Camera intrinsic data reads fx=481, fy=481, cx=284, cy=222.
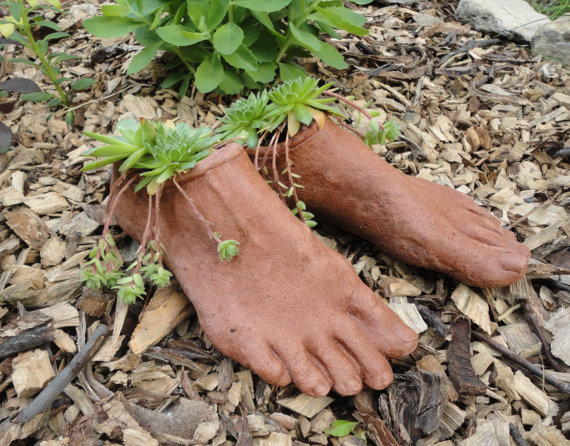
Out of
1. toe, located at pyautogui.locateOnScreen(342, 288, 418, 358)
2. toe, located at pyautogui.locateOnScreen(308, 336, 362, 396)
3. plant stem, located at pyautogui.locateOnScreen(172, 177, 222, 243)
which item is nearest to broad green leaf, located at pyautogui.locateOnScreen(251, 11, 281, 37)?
plant stem, located at pyautogui.locateOnScreen(172, 177, 222, 243)

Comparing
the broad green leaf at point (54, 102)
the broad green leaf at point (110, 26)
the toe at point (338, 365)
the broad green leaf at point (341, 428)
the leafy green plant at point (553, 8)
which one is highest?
Result: the leafy green plant at point (553, 8)

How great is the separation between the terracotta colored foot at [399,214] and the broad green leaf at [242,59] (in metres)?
0.43

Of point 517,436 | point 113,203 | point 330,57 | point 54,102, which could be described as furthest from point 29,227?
point 517,436

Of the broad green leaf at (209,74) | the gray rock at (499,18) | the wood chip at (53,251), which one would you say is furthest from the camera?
the gray rock at (499,18)

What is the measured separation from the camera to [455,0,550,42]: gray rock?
2559 millimetres

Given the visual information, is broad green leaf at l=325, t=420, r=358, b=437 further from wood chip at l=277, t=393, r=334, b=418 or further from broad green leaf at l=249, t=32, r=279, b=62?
broad green leaf at l=249, t=32, r=279, b=62

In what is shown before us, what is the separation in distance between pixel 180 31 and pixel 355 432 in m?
1.28

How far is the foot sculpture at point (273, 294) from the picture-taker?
43.3 inches

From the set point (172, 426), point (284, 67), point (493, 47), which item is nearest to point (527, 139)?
point (493, 47)

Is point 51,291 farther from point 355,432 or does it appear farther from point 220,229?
point 355,432

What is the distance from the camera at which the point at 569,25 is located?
2447mm

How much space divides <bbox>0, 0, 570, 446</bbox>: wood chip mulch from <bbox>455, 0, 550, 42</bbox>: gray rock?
75cm

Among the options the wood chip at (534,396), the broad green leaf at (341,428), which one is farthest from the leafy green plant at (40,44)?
the wood chip at (534,396)

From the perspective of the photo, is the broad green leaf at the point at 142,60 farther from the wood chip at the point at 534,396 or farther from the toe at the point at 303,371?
the wood chip at the point at 534,396
